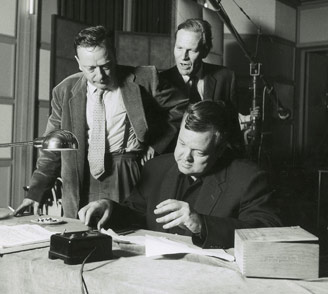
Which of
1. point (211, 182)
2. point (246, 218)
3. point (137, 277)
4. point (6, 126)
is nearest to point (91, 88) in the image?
point (211, 182)

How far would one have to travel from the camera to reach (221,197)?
6.44 feet

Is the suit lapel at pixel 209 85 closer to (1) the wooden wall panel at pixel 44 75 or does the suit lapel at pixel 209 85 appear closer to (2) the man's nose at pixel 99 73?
(2) the man's nose at pixel 99 73

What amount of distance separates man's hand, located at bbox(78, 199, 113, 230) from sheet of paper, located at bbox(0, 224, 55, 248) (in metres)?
0.15

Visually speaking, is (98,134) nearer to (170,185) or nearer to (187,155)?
(170,185)

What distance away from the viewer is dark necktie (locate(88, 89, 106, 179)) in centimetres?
259

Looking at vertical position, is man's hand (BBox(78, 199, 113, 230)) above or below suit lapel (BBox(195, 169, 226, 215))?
below

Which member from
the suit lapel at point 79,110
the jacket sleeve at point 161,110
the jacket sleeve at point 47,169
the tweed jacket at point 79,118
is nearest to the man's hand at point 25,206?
the jacket sleeve at point 47,169

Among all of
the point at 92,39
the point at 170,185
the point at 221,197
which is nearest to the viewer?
the point at 221,197

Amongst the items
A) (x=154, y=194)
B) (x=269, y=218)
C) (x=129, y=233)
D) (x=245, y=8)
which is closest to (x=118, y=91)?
(x=154, y=194)

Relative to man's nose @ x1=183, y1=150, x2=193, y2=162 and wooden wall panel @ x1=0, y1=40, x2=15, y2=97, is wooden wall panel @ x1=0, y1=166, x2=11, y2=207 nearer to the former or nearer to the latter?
wooden wall panel @ x1=0, y1=40, x2=15, y2=97

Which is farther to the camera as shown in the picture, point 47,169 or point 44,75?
point 44,75

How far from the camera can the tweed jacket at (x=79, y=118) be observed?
2.59 meters

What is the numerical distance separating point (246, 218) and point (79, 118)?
1143 mm

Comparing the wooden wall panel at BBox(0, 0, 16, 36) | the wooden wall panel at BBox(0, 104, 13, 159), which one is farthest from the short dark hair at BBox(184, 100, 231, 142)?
the wooden wall panel at BBox(0, 0, 16, 36)
